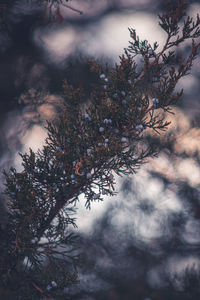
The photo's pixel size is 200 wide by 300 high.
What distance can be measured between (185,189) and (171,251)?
0.69 metres

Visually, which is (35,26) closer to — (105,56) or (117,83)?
(105,56)

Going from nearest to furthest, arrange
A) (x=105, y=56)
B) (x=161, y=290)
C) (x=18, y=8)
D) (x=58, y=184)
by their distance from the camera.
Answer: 1. (x=58, y=184)
2. (x=161, y=290)
3. (x=105, y=56)
4. (x=18, y=8)

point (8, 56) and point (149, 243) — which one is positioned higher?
point (8, 56)

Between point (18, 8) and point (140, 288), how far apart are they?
362 centimetres

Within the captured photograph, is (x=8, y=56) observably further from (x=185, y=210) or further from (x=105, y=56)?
(x=185, y=210)

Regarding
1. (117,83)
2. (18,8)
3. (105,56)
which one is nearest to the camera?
(117,83)

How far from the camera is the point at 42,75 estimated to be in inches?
123

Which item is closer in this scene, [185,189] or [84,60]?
[185,189]

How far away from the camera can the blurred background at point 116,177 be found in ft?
9.07

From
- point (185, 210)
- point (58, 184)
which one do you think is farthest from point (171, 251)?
point (58, 184)

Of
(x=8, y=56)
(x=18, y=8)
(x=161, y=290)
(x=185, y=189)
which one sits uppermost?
(x=18, y=8)

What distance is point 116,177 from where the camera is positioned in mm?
2885

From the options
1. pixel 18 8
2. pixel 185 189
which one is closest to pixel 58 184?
pixel 185 189

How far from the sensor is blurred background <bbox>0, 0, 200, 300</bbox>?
276 centimetres
